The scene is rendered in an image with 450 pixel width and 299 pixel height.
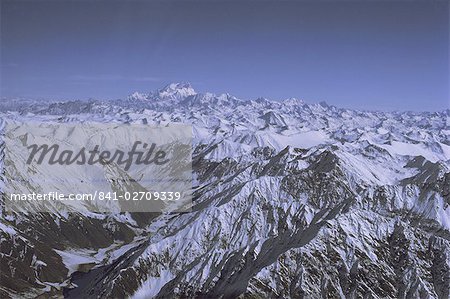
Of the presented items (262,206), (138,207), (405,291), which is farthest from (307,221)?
(138,207)

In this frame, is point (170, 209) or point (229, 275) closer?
point (229, 275)

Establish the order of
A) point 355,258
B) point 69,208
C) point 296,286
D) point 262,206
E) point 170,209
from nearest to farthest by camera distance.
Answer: point 296,286
point 355,258
point 262,206
point 69,208
point 170,209

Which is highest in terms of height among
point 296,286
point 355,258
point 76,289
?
point 355,258

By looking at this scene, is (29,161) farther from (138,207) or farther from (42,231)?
(138,207)

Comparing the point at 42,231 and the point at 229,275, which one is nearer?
the point at 229,275

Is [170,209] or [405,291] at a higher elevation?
[170,209]

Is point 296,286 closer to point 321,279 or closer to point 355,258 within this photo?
point 321,279

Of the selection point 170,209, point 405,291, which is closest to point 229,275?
point 405,291

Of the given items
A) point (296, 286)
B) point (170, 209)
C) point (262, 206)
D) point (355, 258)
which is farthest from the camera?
point (170, 209)

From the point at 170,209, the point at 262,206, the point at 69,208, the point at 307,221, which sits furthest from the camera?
the point at 170,209
